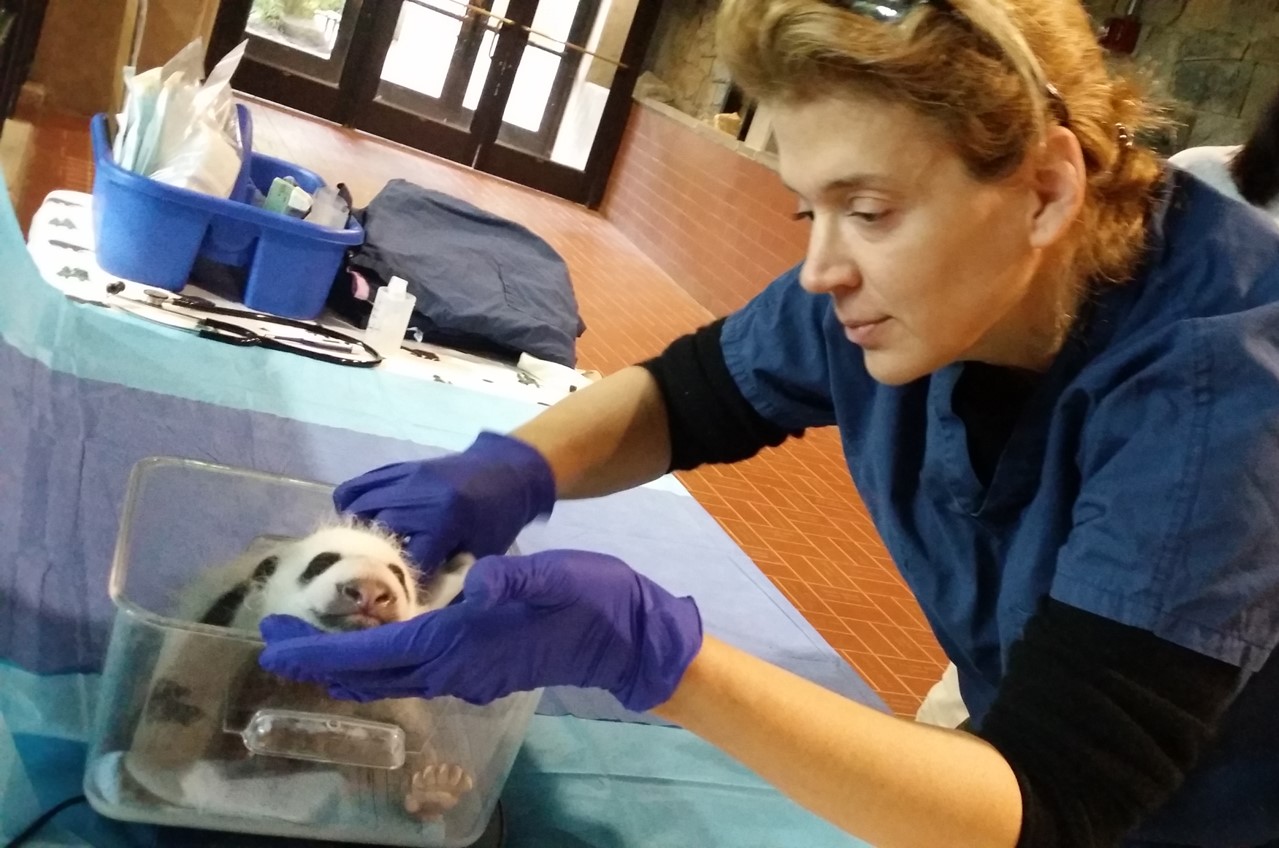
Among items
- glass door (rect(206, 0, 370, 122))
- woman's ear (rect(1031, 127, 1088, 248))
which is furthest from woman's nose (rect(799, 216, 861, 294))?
glass door (rect(206, 0, 370, 122))

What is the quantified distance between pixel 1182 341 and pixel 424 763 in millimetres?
564

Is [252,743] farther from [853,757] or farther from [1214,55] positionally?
[1214,55]

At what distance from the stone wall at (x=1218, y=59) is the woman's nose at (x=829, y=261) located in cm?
230

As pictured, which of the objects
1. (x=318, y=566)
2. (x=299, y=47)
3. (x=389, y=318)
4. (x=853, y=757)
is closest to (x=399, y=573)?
(x=318, y=566)

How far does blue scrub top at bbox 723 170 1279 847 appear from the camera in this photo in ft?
1.90

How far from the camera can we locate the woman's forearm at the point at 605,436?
37.5 inches

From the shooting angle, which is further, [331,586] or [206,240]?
[206,240]

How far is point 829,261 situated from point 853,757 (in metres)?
0.29

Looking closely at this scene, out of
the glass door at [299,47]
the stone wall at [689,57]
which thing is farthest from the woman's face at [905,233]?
the glass door at [299,47]

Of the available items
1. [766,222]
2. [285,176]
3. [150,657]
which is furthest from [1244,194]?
[766,222]

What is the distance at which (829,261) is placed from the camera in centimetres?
67

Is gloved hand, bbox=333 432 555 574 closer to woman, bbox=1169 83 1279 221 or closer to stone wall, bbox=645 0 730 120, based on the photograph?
woman, bbox=1169 83 1279 221

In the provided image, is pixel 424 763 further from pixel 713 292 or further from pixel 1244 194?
pixel 713 292

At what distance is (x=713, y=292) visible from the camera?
3.93m
